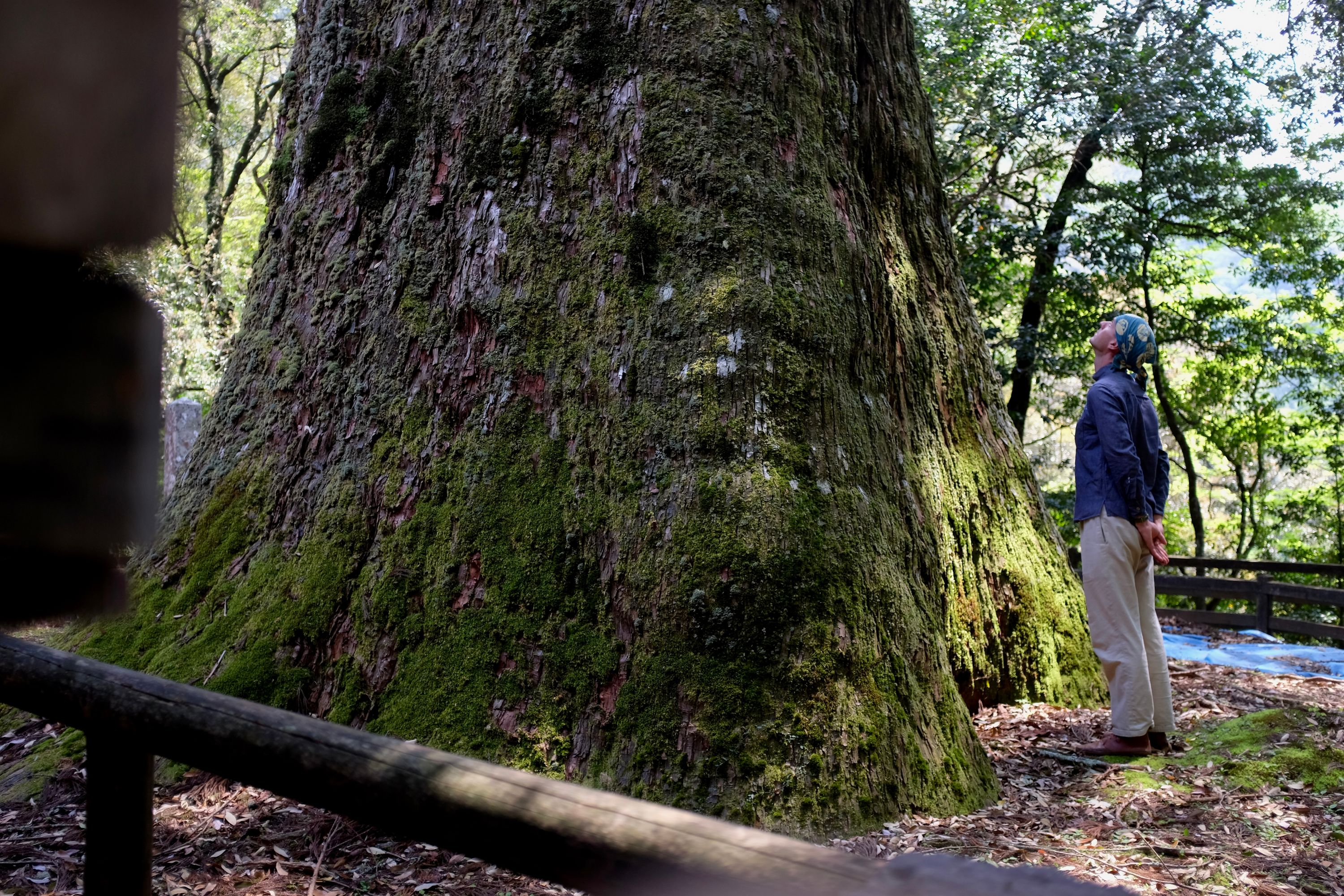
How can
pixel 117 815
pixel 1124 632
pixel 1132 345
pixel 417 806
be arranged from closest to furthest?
1. pixel 417 806
2. pixel 117 815
3. pixel 1124 632
4. pixel 1132 345

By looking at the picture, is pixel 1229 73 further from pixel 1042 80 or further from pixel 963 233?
pixel 963 233

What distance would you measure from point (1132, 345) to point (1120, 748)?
2025 millimetres

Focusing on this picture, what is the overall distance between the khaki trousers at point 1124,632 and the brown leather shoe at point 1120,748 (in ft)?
0.12

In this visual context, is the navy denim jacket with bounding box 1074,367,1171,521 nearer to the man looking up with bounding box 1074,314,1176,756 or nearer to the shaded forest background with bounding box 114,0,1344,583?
the man looking up with bounding box 1074,314,1176,756

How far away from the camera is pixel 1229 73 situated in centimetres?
1320

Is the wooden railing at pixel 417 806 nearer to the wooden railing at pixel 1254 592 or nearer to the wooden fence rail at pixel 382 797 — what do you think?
the wooden fence rail at pixel 382 797

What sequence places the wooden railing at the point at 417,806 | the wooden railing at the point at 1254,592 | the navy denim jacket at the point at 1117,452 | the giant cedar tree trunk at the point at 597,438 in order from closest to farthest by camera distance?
the wooden railing at the point at 417,806 < the giant cedar tree trunk at the point at 597,438 < the navy denim jacket at the point at 1117,452 < the wooden railing at the point at 1254,592

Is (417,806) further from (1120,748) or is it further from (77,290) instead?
(1120,748)

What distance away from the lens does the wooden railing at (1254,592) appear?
33.9 ft

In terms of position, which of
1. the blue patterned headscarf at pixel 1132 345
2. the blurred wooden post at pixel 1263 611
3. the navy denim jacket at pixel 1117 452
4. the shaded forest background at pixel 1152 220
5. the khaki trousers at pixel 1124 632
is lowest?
the blurred wooden post at pixel 1263 611

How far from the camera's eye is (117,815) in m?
1.82

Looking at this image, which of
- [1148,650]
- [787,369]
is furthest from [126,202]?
[1148,650]

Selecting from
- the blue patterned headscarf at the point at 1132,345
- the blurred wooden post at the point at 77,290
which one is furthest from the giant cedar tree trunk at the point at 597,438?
the blurred wooden post at the point at 77,290

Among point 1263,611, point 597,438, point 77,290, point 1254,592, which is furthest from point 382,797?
point 1254,592
